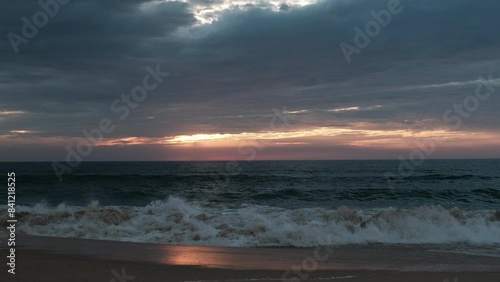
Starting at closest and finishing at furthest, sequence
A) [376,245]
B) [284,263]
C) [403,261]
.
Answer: [284,263] → [403,261] → [376,245]

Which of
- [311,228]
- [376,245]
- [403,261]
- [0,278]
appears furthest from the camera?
[311,228]

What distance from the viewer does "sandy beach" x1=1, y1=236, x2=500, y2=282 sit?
831cm

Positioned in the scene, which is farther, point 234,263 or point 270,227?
point 270,227

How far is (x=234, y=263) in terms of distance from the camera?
31.4ft

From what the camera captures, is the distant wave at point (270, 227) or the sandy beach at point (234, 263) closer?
the sandy beach at point (234, 263)

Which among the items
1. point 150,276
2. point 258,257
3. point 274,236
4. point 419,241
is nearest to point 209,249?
point 258,257

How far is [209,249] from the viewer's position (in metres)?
11.7

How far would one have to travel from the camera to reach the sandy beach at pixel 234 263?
327 inches

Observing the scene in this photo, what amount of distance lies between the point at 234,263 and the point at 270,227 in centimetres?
503

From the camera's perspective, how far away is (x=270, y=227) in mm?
14508

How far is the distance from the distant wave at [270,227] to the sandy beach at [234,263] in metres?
1.33

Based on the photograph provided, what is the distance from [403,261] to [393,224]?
4.96m

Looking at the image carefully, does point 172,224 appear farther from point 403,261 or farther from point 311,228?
point 403,261

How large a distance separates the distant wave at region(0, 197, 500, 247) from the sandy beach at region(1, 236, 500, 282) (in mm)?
1325
